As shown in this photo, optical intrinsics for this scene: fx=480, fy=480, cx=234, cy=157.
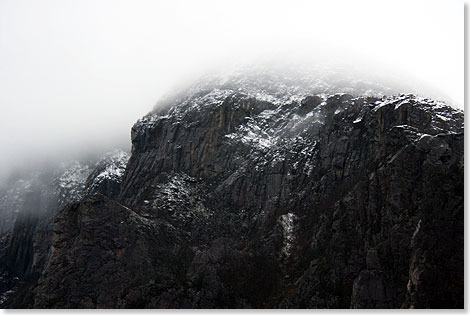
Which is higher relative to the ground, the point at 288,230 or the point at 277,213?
the point at 277,213

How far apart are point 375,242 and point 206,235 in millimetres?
54531

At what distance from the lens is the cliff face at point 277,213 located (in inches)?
3098

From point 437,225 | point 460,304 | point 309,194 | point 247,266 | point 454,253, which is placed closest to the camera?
point 460,304

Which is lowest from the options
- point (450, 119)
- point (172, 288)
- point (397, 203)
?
point (172, 288)

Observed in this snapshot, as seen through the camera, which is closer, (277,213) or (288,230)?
(288,230)

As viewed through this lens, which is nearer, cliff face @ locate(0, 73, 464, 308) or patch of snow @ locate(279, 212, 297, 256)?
cliff face @ locate(0, 73, 464, 308)

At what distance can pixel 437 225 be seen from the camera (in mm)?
69625

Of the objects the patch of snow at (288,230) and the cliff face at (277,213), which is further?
the patch of snow at (288,230)

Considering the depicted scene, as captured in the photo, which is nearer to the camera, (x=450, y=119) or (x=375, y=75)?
(x=450, y=119)

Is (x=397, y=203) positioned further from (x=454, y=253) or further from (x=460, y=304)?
(x=460, y=304)

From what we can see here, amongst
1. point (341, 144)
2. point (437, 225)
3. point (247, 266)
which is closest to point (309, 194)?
point (341, 144)

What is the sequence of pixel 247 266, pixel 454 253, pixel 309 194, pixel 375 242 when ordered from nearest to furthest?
pixel 454 253
pixel 375 242
pixel 247 266
pixel 309 194

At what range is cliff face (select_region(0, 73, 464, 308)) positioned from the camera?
78688 mm

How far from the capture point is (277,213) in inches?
5143
